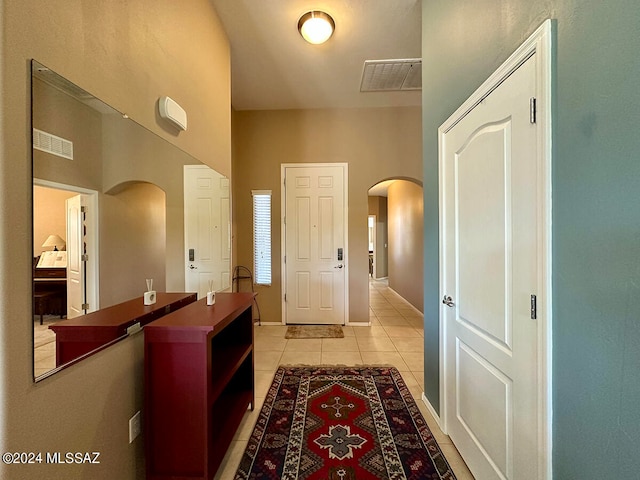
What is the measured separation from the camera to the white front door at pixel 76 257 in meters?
1.00

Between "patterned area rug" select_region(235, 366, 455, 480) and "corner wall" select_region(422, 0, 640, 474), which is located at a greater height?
"corner wall" select_region(422, 0, 640, 474)

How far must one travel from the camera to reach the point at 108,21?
116 cm

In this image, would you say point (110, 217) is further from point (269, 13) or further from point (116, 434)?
point (269, 13)

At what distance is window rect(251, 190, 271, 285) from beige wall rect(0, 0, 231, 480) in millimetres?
2329

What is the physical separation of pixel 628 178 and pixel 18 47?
1800 millimetres

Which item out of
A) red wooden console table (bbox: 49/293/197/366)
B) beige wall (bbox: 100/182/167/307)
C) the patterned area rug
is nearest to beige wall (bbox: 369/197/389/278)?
the patterned area rug

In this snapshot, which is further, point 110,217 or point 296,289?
point 296,289

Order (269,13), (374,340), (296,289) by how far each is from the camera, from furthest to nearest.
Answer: (296,289), (374,340), (269,13)

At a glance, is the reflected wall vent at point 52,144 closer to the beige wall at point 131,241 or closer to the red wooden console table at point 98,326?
the beige wall at point 131,241

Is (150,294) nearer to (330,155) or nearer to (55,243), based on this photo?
(55,243)

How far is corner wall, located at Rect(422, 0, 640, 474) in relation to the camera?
70 centimetres

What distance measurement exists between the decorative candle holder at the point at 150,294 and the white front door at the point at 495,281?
1799 mm

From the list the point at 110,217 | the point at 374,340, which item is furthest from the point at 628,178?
the point at 374,340

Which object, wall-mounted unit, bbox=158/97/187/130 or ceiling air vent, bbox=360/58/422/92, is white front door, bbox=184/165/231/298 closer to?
wall-mounted unit, bbox=158/97/187/130
